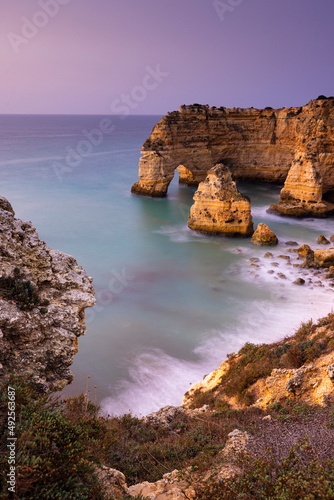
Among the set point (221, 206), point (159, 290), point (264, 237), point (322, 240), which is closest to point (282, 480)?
point (159, 290)

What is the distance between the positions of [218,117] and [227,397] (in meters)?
31.4

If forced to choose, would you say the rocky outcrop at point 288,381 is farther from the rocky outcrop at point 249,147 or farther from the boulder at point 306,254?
the rocky outcrop at point 249,147

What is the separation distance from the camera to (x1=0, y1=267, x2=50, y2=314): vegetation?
181 inches

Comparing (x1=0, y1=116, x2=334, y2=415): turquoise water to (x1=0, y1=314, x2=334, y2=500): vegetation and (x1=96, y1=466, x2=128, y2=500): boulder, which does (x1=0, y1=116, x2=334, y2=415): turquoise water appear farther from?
(x1=96, y1=466, x2=128, y2=500): boulder

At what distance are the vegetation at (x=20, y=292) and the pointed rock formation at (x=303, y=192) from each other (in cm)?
2507

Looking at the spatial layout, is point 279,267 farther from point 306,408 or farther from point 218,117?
point 218,117

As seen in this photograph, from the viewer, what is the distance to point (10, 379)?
411cm

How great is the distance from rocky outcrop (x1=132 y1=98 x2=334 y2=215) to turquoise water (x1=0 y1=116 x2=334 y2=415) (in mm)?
2706

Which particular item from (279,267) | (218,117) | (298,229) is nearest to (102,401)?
(279,267)

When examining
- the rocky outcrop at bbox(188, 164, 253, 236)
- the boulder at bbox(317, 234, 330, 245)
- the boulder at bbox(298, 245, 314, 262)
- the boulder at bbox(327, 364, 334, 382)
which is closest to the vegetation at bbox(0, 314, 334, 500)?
the boulder at bbox(327, 364, 334, 382)

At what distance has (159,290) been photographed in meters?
17.1

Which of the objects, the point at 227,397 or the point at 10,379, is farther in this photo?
the point at 227,397

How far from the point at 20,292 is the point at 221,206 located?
18.9m

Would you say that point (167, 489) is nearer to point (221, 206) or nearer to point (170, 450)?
point (170, 450)
